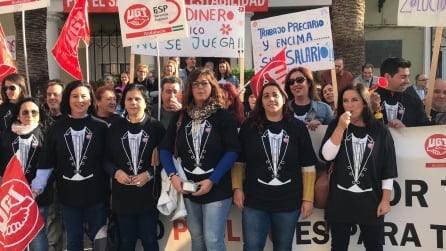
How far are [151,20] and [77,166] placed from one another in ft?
5.32

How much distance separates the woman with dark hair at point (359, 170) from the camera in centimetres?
376

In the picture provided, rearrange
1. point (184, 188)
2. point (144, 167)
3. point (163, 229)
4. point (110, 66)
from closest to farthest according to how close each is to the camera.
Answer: point (184, 188) → point (144, 167) → point (163, 229) → point (110, 66)

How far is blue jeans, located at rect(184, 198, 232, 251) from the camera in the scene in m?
3.85

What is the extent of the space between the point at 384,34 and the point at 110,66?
856 cm

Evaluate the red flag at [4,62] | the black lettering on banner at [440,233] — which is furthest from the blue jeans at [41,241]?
the black lettering on banner at [440,233]

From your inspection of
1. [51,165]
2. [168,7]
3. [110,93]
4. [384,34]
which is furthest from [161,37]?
[384,34]

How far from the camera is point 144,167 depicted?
13.3ft

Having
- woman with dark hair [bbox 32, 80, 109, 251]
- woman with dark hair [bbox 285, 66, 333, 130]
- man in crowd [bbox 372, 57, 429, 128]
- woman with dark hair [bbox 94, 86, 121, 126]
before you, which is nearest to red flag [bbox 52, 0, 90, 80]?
woman with dark hair [bbox 94, 86, 121, 126]

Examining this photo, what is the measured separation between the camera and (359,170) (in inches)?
149

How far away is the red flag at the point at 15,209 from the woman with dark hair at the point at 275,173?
64.8 inches

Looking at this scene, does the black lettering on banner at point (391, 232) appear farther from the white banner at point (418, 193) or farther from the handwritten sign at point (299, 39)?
the handwritten sign at point (299, 39)

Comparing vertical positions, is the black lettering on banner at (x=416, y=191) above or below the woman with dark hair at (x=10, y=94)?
below

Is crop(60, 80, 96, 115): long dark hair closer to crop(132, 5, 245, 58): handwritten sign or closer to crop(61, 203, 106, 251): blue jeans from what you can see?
crop(61, 203, 106, 251): blue jeans

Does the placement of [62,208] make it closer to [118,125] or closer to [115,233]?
[115,233]
